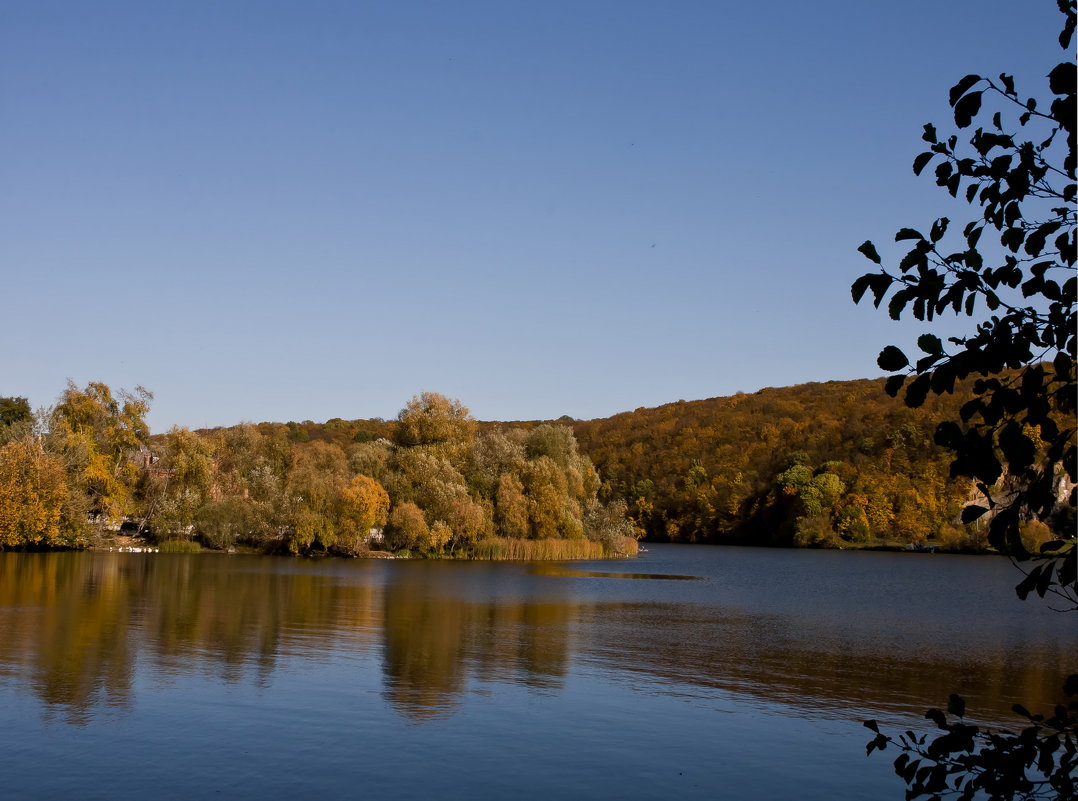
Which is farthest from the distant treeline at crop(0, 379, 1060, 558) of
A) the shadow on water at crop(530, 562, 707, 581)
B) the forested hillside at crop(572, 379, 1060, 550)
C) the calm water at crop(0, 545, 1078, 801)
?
the calm water at crop(0, 545, 1078, 801)

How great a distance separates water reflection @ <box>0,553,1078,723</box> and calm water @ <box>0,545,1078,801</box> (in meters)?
0.10

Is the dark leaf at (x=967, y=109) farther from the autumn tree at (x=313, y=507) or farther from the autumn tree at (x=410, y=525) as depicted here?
the autumn tree at (x=410, y=525)

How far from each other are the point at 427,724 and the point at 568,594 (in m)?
22.1

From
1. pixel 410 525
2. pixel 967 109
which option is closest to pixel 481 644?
pixel 967 109

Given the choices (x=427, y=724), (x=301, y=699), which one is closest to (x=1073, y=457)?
(x=427, y=724)

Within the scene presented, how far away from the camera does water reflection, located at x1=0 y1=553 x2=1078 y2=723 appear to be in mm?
16281

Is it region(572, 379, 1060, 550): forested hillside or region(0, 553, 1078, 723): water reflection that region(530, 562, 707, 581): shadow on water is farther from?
region(572, 379, 1060, 550): forested hillside

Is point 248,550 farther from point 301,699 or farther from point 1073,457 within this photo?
point 1073,457

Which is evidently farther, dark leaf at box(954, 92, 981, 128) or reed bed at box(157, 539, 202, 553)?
reed bed at box(157, 539, 202, 553)

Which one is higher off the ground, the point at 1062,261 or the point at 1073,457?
the point at 1062,261

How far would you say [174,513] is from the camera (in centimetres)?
5556

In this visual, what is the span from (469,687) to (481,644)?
17.3 ft

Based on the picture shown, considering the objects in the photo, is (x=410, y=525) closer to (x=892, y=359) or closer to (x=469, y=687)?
(x=469, y=687)

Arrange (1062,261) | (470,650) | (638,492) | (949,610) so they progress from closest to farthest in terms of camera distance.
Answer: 1. (1062,261)
2. (470,650)
3. (949,610)
4. (638,492)
